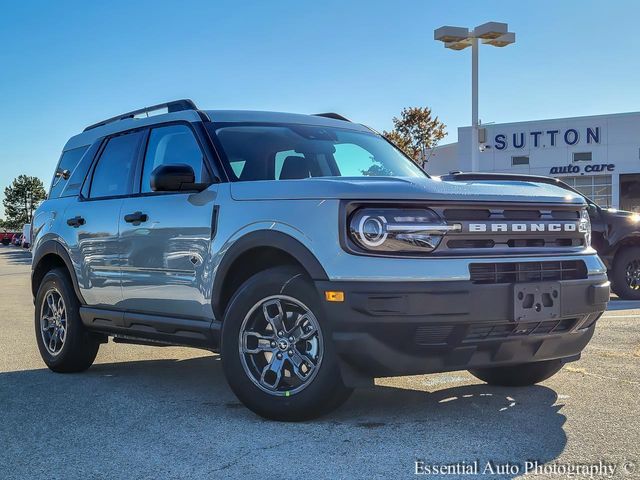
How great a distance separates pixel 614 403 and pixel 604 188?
109ft

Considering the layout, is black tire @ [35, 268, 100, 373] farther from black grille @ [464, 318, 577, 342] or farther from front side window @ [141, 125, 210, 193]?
black grille @ [464, 318, 577, 342]

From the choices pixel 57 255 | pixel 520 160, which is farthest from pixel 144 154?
pixel 520 160

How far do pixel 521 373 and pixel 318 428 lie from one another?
1663mm

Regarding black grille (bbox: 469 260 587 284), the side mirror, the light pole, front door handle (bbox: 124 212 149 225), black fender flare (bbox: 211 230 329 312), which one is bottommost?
black grille (bbox: 469 260 587 284)

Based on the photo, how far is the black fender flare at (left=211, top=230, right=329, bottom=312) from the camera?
4.02 meters

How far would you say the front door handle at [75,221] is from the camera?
6.12 metres

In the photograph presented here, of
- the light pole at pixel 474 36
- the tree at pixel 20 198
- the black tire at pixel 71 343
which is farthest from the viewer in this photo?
the tree at pixel 20 198

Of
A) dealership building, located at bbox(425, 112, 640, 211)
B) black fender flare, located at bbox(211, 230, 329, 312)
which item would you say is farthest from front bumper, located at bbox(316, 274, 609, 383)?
dealership building, located at bbox(425, 112, 640, 211)

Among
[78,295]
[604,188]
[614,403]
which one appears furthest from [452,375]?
[604,188]

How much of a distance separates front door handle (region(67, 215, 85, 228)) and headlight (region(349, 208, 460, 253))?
3.03m

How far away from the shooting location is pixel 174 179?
15.8 ft

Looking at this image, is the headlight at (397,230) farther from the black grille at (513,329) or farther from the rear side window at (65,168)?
the rear side window at (65,168)

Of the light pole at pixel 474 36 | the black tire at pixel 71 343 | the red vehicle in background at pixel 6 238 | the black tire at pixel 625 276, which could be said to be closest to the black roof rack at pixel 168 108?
the black tire at pixel 71 343
